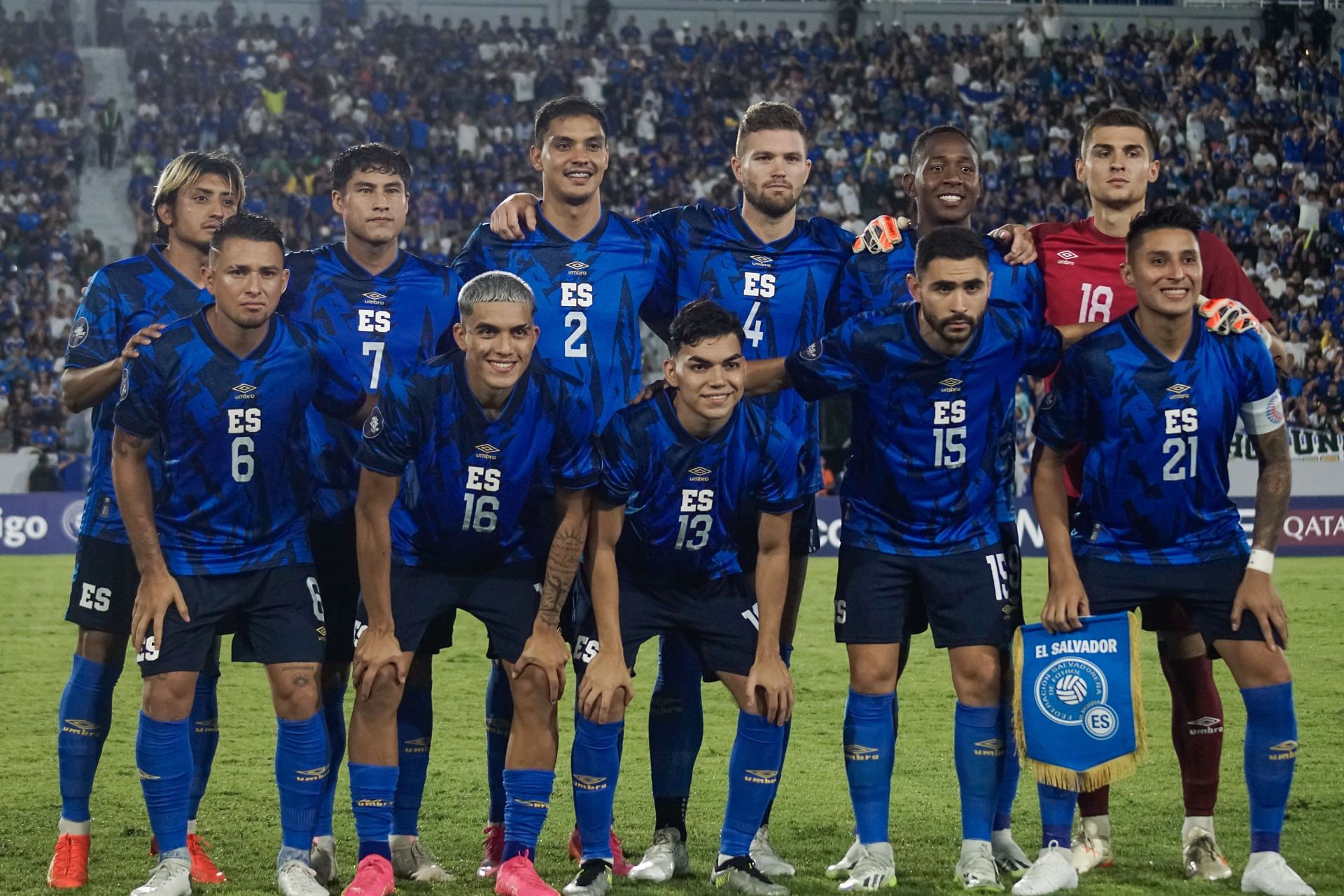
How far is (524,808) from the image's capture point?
4.95 metres

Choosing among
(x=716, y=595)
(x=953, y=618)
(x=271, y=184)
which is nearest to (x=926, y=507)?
(x=953, y=618)

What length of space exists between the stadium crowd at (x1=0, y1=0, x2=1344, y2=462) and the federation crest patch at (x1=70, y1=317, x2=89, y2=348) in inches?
706

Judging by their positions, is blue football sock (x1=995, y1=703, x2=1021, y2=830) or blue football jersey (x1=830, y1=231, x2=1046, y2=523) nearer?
blue football sock (x1=995, y1=703, x2=1021, y2=830)

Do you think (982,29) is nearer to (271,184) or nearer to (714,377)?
(271,184)

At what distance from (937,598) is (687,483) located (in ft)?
3.15

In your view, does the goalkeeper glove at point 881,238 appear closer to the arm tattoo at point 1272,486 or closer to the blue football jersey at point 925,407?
the blue football jersey at point 925,407

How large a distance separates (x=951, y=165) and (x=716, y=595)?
6.19 feet

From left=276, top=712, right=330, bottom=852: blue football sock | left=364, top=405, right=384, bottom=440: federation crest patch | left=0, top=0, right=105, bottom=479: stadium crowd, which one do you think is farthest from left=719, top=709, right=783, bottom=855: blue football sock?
left=0, top=0, right=105, bottom=479: stadium crowd

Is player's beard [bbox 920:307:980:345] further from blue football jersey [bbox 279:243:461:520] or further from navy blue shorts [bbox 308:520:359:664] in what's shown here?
navy blue shorts [bbox 308:520:359:664]

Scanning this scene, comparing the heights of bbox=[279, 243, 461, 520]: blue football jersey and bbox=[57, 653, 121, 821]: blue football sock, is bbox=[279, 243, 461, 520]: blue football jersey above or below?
above

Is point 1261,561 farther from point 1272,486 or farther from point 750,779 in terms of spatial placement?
point 750,779

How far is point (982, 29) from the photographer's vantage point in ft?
96.1

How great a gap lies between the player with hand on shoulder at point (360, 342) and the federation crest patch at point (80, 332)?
720mm

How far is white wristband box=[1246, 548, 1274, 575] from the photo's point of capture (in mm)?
4977
